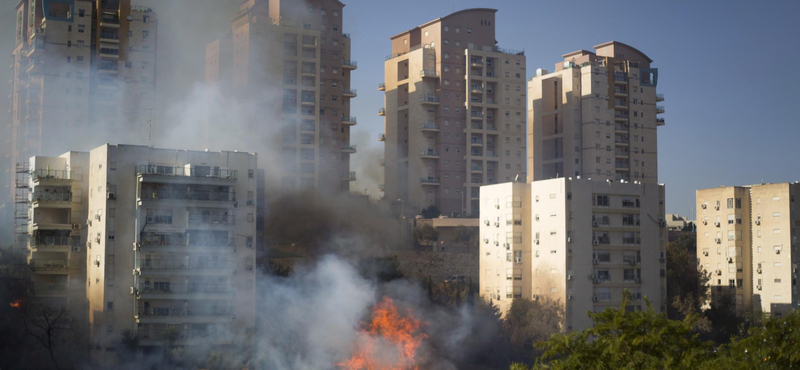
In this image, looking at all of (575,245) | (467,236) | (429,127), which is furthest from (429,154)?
(575,245)

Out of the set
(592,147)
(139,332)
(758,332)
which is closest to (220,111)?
(139,332)

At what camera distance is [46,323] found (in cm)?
4747

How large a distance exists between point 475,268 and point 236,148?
21.2 meters

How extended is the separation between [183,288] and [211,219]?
401 centimetres

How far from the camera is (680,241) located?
86625mm

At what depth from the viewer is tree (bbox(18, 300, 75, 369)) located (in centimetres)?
4696

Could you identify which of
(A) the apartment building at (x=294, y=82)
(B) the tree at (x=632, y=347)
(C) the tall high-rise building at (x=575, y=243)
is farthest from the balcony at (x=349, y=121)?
(B) the tree at (x=632, y=347)

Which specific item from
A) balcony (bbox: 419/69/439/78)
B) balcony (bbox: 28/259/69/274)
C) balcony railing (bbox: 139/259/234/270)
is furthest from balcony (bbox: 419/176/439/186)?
balcony (bbox: 28/259/69/274)

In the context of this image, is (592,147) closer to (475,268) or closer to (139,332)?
(475,268)

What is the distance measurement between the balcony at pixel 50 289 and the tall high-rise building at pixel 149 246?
54 mm

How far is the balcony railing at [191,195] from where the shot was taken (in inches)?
1864

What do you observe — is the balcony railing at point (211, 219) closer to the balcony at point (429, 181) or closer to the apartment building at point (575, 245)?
the apartment building at point (575, 245)

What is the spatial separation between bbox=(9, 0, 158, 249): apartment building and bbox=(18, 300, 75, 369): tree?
24760 mm

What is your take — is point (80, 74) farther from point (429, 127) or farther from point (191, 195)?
point (429, 127)
